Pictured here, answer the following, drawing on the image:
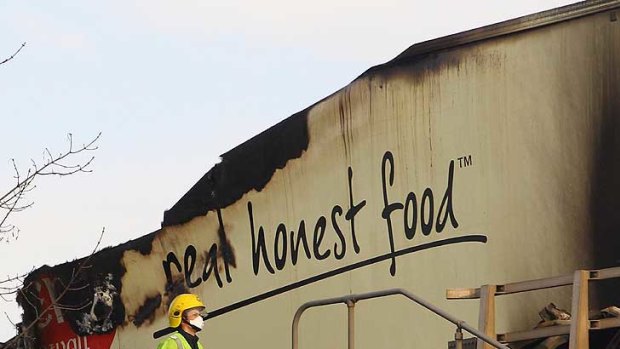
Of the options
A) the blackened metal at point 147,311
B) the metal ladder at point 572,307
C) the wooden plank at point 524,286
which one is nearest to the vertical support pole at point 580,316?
the metal ladder at point 572,307

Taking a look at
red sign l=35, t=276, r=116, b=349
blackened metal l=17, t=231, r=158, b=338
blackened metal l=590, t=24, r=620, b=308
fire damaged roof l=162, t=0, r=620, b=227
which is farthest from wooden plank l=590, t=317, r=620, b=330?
red sign l=35, t=276, r=116, b=349

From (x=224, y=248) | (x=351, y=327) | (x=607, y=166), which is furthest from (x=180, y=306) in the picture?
(x=224, y=248)

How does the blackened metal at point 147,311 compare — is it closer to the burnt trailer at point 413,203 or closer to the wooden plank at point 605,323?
the burnt trailer at point 413,203

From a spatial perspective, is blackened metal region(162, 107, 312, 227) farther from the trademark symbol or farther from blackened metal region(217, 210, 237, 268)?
the trademark symbol

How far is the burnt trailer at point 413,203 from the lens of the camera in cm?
991

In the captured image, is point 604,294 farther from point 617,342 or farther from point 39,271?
point 39,271

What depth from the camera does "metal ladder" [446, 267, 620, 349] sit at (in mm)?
8305

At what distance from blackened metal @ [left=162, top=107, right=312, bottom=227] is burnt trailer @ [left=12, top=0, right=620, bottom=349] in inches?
0.6

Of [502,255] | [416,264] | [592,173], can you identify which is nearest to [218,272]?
[416,264]

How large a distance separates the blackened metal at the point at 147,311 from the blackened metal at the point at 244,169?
2.45 feet

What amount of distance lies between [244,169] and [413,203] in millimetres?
2249

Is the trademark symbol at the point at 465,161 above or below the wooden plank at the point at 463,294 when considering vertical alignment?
above

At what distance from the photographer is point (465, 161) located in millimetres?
10672

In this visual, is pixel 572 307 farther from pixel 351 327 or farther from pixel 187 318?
pixel 187 318
